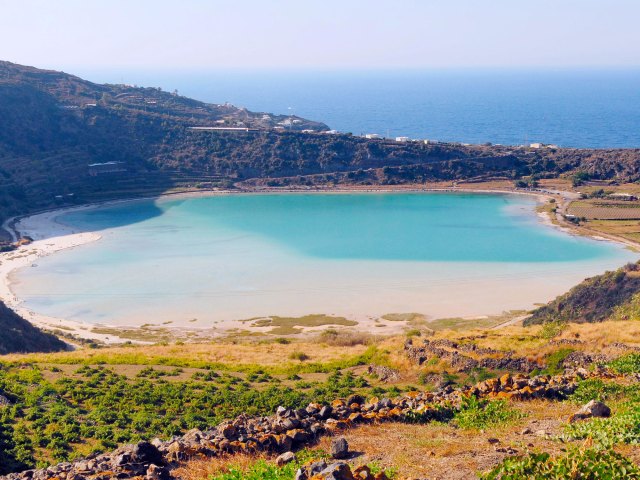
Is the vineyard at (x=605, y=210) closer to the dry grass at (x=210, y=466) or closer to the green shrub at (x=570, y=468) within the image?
the dry grass at (x=210, y=466)

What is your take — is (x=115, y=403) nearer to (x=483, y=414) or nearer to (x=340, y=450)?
(x=340, y=450)

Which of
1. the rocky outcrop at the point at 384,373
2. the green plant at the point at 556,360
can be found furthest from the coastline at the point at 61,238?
the green plant at the point at 556,360

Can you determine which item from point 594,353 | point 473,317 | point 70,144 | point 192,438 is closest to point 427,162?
point 70,144

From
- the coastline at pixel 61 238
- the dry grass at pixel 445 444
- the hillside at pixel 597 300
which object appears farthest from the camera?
the coastline at pixel 61 238

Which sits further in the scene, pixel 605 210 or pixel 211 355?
pixel 605 210

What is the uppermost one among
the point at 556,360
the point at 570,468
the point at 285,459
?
the point at 570,468

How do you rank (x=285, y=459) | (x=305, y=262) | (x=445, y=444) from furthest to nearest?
1. (x=305, y=262)
2. (x=445, y=444)
3. (x=285, y=459)

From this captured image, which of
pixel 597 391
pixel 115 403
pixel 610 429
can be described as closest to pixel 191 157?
pixel 115 403

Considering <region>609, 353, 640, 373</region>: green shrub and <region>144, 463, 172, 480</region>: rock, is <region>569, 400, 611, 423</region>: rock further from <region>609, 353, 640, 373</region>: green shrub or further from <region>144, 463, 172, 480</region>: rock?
<region>144, 463, 172, 480</region>: rock
